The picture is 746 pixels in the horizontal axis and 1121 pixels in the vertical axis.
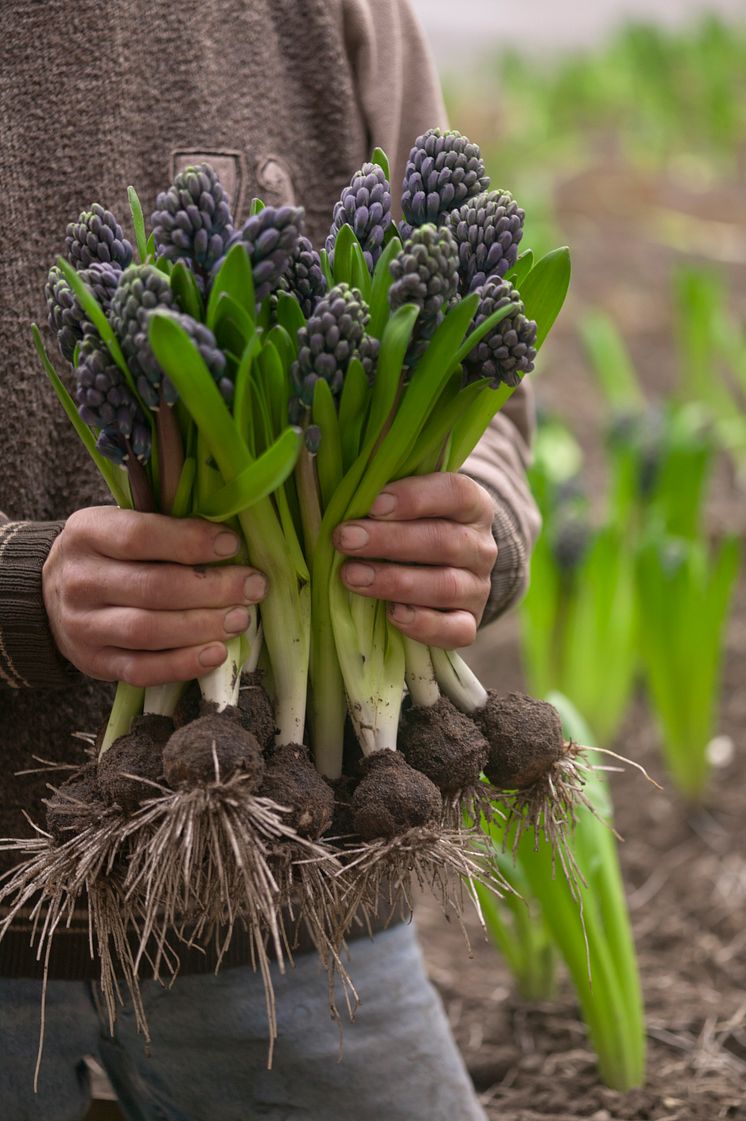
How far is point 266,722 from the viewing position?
79cm

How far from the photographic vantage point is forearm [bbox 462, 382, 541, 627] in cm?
103

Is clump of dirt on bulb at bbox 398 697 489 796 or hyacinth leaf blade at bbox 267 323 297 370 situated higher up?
hyacinth leaf blade at bbox 267 323 297 370

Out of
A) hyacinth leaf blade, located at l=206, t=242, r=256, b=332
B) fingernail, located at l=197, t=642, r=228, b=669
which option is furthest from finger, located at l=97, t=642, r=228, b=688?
hyacinth leaf blade, located at l=206, t=242, r=256, b=332

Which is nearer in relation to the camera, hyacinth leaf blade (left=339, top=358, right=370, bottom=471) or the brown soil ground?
hyacinth leaf blade (left=339, top=358, right=370, bottom=471)

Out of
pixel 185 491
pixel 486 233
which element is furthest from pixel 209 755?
pixel 486 233

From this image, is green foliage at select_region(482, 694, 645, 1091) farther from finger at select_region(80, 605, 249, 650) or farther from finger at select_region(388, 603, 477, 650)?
finger at select_region(80, 605, 249, 650)

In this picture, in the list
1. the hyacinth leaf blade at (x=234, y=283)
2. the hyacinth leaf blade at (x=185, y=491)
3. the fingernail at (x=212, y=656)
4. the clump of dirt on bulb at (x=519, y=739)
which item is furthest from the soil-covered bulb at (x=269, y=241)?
the clump of dirt on bulb at (x=519, y=739)

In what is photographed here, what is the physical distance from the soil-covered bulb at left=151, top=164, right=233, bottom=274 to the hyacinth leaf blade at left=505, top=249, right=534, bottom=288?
0.20 metres

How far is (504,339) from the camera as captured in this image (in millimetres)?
749

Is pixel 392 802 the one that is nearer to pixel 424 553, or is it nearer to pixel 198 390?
pixel 424 553

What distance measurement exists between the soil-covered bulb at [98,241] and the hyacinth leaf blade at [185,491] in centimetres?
13

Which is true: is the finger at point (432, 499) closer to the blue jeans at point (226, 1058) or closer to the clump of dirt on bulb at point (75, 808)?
the clump of dirt on bulb at point (75, 808)

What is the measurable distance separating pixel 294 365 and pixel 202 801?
0.27 meters

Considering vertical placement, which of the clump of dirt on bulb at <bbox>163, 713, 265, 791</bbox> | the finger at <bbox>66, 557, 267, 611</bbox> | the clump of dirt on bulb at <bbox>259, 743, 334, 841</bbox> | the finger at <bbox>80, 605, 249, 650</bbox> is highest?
the finger at <bbox>66, 557, 267, 611</bbox>
